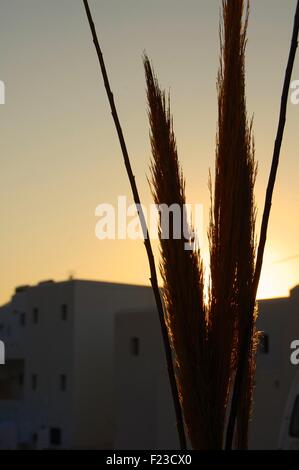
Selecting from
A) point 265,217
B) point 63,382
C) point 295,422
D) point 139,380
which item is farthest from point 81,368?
point 265,217

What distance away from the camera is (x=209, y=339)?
2.25 metres

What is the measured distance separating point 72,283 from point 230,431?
110 feet

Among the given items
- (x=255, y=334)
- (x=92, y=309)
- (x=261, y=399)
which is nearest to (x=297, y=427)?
(x=255, y=334)

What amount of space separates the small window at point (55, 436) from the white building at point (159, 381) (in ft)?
21.1

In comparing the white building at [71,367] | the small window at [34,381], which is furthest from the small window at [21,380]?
the small window at [34,381]

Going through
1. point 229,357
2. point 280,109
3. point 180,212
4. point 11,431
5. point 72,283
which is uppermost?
point 72,283

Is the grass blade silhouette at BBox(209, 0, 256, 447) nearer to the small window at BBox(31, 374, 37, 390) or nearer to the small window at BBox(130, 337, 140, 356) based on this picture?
the small window at BBox(130, 337, 140, 356)

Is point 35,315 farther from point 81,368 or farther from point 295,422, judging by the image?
point 295,422

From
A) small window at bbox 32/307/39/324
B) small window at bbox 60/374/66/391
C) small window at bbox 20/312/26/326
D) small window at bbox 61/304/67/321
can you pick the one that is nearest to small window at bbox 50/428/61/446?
small window at bbox 60/374/66/391

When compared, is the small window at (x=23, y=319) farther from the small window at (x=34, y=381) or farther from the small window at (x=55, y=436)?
the small window at (x=55, y=436)

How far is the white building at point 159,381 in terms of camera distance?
19906 mm

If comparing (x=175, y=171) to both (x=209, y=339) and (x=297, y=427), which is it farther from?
(x=297, y=427)

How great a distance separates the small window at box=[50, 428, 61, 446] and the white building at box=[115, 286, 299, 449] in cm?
644
